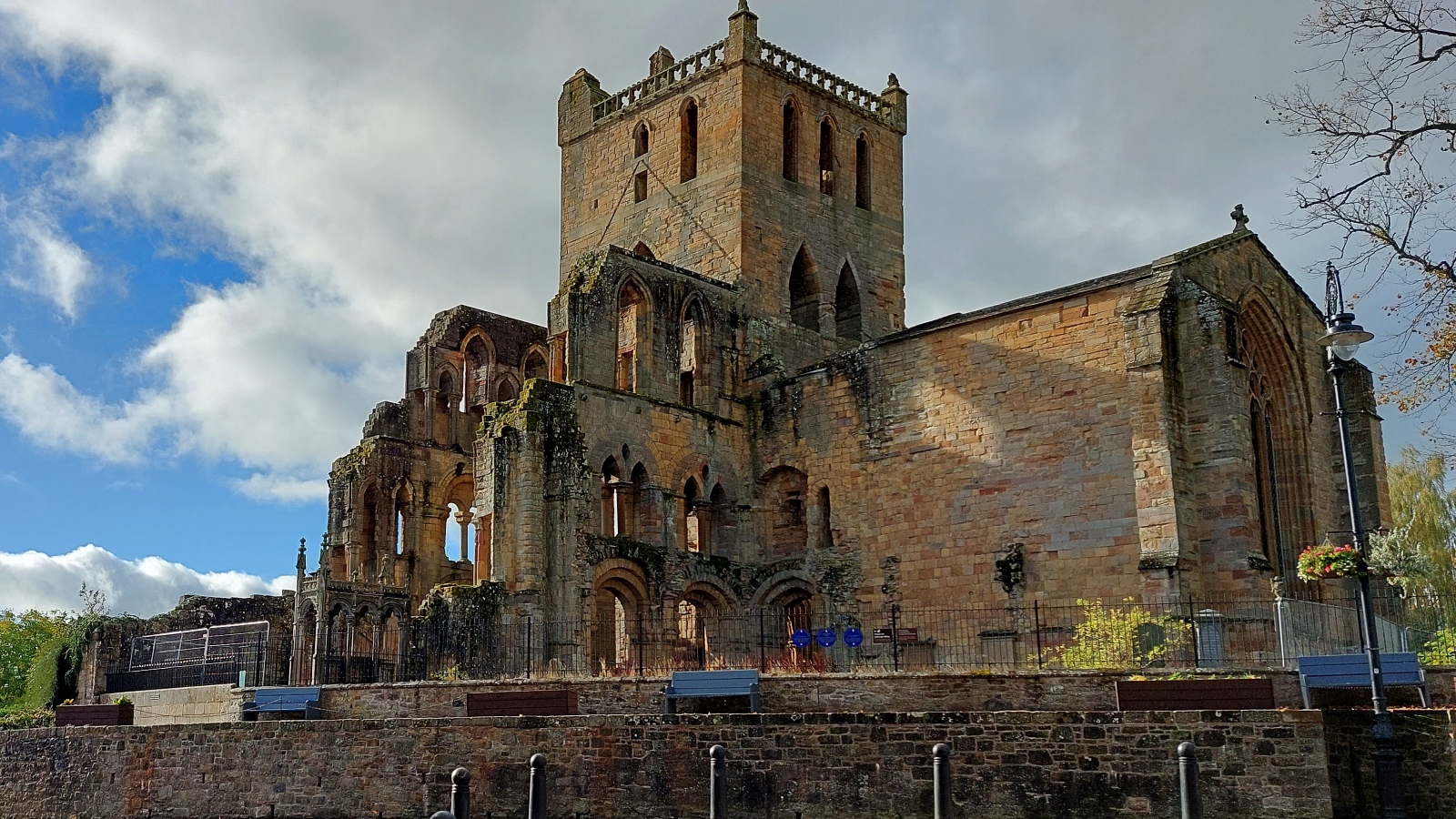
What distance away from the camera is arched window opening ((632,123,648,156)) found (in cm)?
3797

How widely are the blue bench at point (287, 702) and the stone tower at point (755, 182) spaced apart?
15.4m

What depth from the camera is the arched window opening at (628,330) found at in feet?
103

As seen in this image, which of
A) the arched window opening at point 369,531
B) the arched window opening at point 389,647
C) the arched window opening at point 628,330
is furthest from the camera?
the arched window opening at point 369,531

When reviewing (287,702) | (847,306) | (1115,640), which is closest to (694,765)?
(287,702)

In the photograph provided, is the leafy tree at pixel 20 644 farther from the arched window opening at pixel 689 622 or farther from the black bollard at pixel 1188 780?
the black bollard at pixel 1188 780

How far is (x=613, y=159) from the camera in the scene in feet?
126

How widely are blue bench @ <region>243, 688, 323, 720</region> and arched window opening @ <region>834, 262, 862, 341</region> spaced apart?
18569 millimetres

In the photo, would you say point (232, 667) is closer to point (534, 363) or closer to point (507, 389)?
point (507, 389)

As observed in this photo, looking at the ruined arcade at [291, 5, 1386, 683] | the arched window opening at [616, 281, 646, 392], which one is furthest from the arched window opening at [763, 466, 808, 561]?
the arched window opening at [616, 281, 646, 392]

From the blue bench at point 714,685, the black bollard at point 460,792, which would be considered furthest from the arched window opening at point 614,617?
the black bollard at point 460,792

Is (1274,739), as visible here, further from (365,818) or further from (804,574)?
(804,574)

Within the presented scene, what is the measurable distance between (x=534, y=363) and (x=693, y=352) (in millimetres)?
6697

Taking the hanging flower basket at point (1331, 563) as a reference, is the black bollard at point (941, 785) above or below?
below

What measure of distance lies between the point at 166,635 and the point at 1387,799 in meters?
24.4
